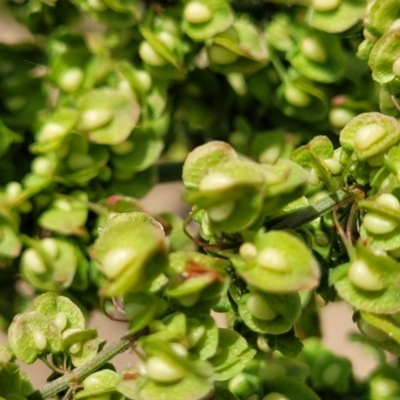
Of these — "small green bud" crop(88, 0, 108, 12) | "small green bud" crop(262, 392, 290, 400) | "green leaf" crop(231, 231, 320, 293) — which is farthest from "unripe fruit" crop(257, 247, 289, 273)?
"small green bud" crop(88, 0, 108, 12)

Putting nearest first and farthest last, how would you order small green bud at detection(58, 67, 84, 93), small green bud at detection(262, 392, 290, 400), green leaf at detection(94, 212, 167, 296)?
green leaf at detection(94, 212, 167, 296) < small green bud at detection(262, 392, 290, 400) < small green bud at detection(58, 67, 84, 93)

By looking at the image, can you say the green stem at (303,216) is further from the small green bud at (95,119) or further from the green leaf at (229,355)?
the small green bud at (95,119)

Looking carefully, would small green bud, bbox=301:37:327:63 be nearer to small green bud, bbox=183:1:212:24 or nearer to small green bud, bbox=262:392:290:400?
small green bud, bbox=183:1:212:24

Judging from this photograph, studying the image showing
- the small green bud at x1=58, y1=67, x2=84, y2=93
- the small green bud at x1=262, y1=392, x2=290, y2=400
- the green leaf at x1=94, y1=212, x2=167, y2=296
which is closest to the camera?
the green leaf at x1=94, y1=212, x2=167, y2=296

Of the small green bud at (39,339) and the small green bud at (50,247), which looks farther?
the small green bud at (50,247)

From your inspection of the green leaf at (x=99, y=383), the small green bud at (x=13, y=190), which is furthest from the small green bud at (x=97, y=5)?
the green leaf at (x=99, y=383)

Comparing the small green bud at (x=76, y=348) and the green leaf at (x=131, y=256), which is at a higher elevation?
the green leaf at (x=131, y=256)

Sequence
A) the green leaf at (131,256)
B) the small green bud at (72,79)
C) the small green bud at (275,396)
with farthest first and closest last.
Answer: the small green bud at (72,79) < the small green bud at (275,396) < the green leaf at (131,256)
